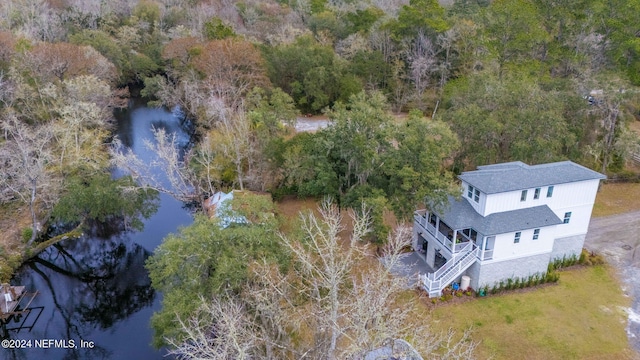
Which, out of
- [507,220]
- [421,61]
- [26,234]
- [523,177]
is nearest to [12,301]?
[26,234]

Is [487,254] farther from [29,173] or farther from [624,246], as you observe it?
[29,173]

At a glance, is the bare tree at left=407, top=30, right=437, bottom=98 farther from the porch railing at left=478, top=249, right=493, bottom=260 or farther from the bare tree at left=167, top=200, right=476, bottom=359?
the bare tree at left=167, top=200, right=476, bottom=359

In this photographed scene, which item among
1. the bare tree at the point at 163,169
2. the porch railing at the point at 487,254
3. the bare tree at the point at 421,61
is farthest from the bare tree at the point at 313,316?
the bare tree at the point at 421,61

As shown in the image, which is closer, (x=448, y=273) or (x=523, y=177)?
(x=448, y=273)

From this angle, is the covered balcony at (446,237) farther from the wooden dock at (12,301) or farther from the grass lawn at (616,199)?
the wooden dock at (12,301)

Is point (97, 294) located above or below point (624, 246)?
below

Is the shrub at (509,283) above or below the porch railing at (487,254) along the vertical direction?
below

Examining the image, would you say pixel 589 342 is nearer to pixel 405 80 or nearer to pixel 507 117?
pixel 507 117
